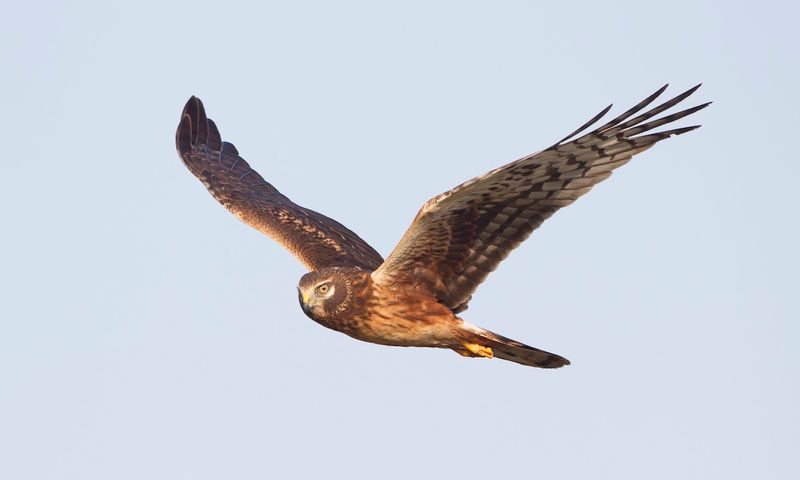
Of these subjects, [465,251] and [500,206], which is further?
[465,251]

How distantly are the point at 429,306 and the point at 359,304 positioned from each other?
22.4 inches

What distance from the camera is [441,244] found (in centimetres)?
1011

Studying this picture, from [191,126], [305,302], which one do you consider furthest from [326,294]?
[191,126]

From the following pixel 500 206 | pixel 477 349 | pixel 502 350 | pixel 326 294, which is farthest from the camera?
pixel 502 350

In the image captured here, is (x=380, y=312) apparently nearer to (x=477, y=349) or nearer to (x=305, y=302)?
(x=305, y=302)

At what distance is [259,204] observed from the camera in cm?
1291

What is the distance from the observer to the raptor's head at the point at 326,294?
10109mm

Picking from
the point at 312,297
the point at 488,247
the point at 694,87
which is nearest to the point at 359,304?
the point at 312,297

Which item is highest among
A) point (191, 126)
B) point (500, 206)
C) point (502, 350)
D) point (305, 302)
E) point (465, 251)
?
point (191, 126)

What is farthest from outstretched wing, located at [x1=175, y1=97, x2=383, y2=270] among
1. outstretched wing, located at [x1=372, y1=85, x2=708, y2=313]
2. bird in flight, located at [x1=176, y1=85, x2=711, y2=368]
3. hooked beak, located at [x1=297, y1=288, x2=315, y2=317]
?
outstretched wing, located at [x1=372, y1=85, x2=708, y2=313]

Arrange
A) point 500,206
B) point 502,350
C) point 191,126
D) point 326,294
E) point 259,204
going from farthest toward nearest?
point 191,126 < point 259,204 < point 502,350 < point 326,294 < point 500,206

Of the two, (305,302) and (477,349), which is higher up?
(477,349)

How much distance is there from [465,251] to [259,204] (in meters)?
3.34

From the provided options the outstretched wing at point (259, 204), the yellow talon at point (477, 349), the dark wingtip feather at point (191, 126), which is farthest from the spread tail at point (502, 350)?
the dark wingtip feather at point (191, 126)
